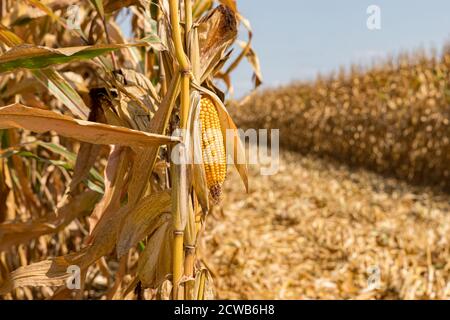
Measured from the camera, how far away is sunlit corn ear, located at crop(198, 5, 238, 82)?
1.00 meters

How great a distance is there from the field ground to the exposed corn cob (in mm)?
1104

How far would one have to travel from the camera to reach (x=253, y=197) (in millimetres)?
5227

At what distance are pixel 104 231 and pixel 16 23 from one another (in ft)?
3.23

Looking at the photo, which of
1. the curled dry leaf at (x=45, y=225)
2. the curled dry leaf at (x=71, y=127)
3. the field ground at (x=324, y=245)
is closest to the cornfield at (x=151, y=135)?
the curled dry leaf at (x=71, y=127)

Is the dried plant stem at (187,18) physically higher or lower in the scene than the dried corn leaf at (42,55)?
higher

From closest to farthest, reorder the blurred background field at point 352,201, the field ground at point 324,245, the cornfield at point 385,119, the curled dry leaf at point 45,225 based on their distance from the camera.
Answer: the curled dry leaf at point 45,225
the field ground at point 324,245
the blurred background field at point 352,201
the cornfield at point 385,119

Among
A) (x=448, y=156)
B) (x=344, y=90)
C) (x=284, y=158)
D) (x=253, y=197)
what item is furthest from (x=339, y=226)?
(x=344, y=90)

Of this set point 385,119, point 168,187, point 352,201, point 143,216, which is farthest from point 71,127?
point 385,119

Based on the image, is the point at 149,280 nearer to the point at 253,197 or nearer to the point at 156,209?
the point at 156,209

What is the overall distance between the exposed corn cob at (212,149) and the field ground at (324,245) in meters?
1.10

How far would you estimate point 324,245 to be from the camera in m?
3.66

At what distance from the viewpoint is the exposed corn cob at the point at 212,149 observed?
0.95 metres

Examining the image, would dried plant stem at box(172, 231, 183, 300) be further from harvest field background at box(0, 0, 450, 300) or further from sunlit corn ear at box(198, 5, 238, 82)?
sunlit corn ear at box(198, 5, 238, 82)

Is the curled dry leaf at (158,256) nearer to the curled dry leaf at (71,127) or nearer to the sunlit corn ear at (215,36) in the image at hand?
the curled dry leaf at (71,127)
